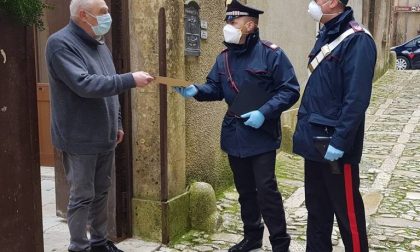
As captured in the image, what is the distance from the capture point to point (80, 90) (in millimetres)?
2910

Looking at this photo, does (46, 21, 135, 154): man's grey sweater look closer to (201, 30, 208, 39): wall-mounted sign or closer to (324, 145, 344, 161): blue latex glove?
(324, 145, 344, 161): blue latex glove

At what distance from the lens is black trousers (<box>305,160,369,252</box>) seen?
9.67ft

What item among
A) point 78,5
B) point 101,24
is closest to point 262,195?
point 101,24

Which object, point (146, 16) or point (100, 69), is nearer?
point (100, 69)

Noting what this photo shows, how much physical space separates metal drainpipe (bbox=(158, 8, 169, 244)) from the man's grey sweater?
0.58m

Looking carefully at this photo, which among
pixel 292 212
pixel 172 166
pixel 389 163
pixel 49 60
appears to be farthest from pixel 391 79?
pixel 49 60

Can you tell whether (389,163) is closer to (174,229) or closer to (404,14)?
(174,229)

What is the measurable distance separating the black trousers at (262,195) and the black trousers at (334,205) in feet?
1.06

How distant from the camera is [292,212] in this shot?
4777mm

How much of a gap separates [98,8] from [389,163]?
5.02 meters

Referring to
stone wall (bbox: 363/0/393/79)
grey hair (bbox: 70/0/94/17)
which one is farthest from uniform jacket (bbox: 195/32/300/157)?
stone wall (bbox: 363/0/393/79)

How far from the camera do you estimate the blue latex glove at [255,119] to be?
332 cm

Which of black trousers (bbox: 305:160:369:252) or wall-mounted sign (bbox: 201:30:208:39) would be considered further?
wall-mounted sign (bbox: 201:30:208:39)

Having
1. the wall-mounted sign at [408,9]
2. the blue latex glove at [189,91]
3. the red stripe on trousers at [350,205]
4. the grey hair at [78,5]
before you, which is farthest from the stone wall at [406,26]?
the grey hair at [78,5]
